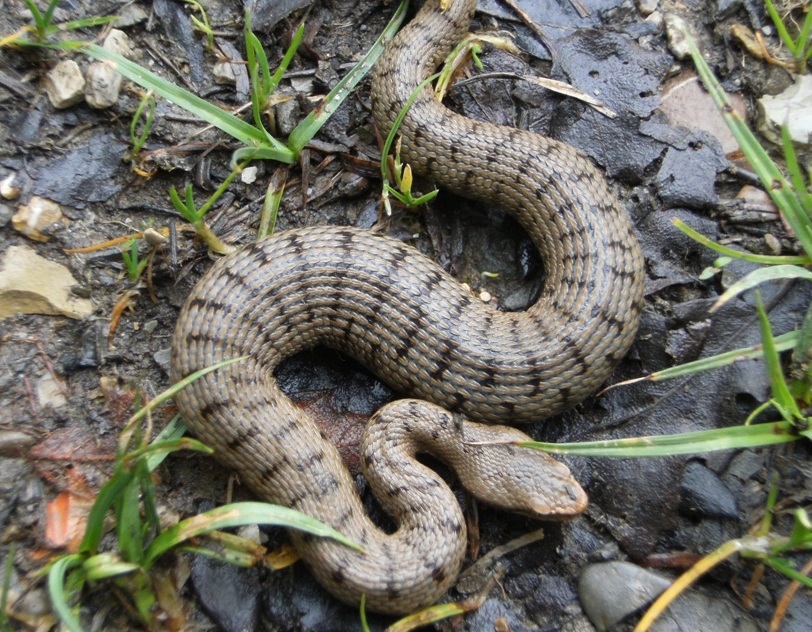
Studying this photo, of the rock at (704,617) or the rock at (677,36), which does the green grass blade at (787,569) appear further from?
the rock at (677,36)

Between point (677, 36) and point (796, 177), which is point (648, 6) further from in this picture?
point (796, 177)

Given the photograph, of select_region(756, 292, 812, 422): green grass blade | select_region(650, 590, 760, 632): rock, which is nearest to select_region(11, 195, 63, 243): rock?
select_region(756, 292, 812, 422): green grass blade

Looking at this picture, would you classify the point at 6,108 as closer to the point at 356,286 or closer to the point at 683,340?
the point at 356,286

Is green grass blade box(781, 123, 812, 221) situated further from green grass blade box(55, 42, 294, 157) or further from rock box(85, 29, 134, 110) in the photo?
rock box(85, 29, 134, 110)

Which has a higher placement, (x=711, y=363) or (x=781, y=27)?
(x=781, y=27)

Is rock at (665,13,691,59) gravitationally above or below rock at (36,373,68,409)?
above

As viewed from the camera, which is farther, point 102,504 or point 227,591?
point 227,591

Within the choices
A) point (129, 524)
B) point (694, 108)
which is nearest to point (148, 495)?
point (129, 524)

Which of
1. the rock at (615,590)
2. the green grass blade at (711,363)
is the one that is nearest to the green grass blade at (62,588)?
the rock at (615,590)
